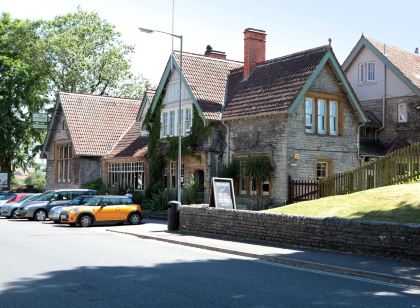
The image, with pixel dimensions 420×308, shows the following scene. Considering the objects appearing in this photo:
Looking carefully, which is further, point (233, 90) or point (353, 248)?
point (233, 90)

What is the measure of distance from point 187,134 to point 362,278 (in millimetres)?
21837

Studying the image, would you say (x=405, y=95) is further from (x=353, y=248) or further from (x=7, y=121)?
(x=7, y=121)

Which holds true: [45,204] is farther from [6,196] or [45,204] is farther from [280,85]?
[280,85]

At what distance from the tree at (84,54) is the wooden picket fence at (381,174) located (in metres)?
37.5

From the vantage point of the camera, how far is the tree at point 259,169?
91.3ft

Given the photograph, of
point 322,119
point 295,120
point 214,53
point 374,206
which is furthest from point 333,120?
point 374,206

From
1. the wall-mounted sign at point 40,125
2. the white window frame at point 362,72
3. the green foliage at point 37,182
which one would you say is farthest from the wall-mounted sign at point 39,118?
the white window frame at point 362,72

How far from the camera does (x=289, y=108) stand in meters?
27.0

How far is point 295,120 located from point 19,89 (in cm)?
3341

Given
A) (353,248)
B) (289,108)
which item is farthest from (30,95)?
(353,248)

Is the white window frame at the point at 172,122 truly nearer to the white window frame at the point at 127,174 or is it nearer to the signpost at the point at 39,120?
the white window frame at the point at 127,174

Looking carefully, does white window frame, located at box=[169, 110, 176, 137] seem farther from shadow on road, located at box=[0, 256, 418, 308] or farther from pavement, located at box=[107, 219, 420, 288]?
shadow on road, located at box=[0, 256, 418, 308]

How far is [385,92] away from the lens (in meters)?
36.2

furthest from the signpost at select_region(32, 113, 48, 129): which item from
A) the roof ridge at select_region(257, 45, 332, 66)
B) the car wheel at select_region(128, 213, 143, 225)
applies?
the car wheel at select_region(128, 213, 143, 225)
